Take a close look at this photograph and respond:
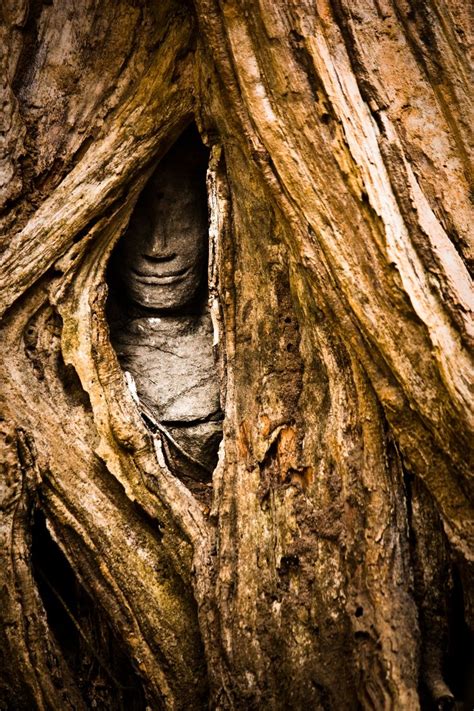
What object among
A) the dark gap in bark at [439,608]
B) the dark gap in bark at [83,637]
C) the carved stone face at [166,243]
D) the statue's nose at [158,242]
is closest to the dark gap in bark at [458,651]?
the dark gap in bark at [439,608]

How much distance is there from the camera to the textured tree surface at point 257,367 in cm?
158

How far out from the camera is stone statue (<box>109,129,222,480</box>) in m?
2.23

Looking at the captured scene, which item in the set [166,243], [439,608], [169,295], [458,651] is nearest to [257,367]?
[169,295]

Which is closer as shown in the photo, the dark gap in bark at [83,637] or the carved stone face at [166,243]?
the dark gap in bark at [83,637]

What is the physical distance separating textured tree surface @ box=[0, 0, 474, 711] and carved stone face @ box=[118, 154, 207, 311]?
192mm

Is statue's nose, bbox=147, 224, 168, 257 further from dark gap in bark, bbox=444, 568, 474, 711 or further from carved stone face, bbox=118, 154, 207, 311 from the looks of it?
Answer: dark gap in bark, bbox=444, 568, 474, 711

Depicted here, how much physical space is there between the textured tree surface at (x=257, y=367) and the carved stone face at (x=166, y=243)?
19 centimetres

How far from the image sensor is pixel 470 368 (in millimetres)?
1495

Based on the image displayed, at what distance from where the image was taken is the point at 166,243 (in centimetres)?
229

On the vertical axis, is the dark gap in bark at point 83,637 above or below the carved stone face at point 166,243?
below

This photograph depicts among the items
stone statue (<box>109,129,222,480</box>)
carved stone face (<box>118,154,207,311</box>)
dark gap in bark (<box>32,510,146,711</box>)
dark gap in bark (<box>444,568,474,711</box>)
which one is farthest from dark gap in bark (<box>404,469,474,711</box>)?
carved stone face (<box>118,154,207,311</box>)

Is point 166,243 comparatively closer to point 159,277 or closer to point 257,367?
point 159,277

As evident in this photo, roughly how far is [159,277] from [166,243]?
136 mm

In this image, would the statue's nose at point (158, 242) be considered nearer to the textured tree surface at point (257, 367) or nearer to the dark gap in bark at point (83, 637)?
the textured tree surface at point (257, 367)
